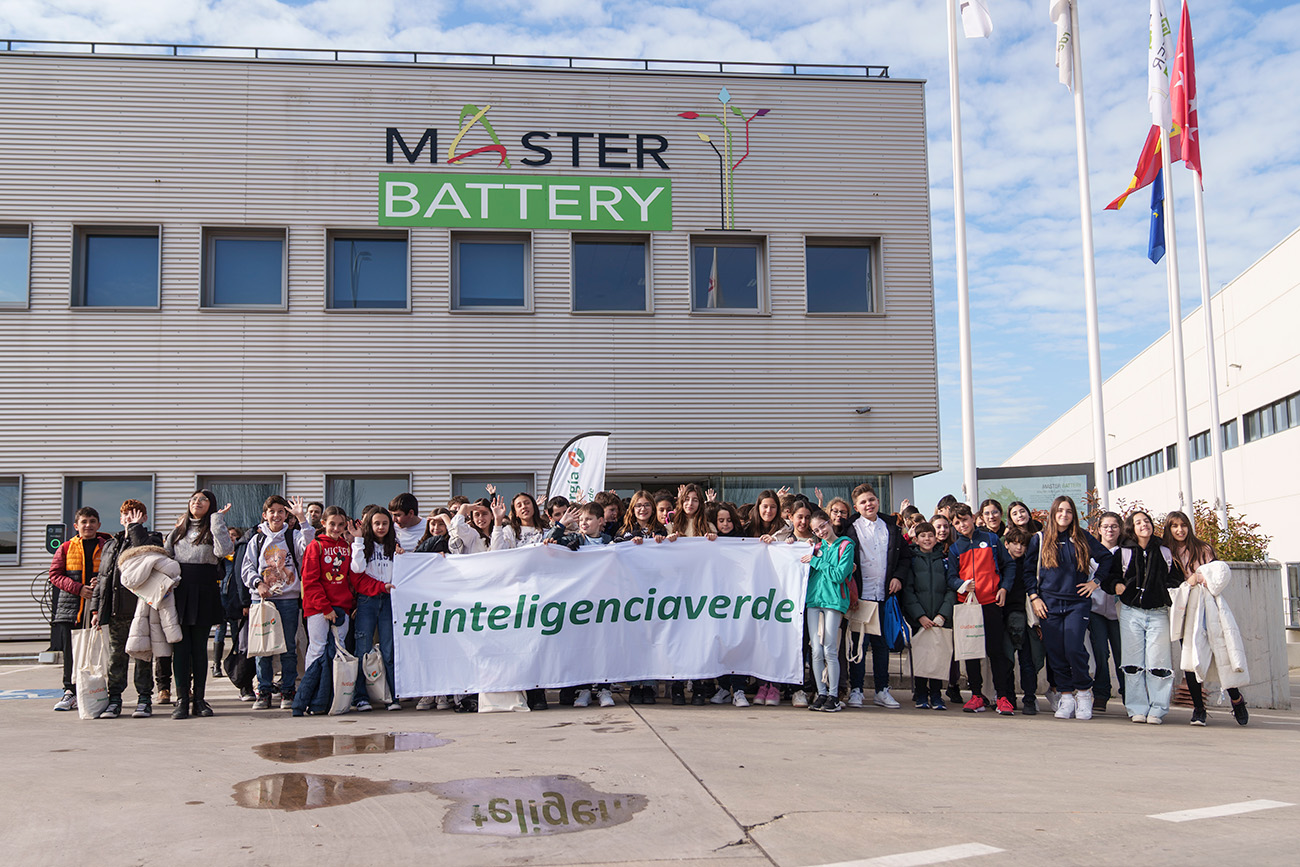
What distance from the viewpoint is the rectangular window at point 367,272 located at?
17.0m

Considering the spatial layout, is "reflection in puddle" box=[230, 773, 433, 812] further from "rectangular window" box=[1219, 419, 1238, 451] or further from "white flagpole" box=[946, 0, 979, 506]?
"rectangular window" box=[1219, 419, 1238, 451]

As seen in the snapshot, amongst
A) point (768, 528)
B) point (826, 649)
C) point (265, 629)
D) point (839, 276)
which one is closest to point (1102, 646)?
point (826, 649)

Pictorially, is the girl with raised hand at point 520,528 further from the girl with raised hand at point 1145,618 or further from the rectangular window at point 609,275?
the rectangular window at point 609,275

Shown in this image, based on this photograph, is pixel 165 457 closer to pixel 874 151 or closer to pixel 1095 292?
pixel 874 151

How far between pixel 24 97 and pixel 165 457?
6424 millimetres

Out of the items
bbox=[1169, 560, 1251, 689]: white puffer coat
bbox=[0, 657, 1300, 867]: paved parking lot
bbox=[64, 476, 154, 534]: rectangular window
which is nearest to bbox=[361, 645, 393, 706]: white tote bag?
bbox=[0, 657, 1300, 867]: paved parking lot

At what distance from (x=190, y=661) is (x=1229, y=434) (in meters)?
34.1

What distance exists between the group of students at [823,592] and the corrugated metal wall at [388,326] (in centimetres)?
684

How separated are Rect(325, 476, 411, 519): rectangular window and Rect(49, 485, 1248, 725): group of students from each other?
662 centimetres

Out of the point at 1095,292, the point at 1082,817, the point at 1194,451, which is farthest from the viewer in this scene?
the point at 1194,451

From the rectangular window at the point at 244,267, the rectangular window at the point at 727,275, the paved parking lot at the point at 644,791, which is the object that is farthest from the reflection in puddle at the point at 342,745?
the rectangular window at the point at 727,275

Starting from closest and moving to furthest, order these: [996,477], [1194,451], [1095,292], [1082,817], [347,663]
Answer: [1082,817] → [347,663] → [1095,292] → [996,477] → [1194,451]

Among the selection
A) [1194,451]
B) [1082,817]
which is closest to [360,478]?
[1082,817]

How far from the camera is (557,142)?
57.4ft
